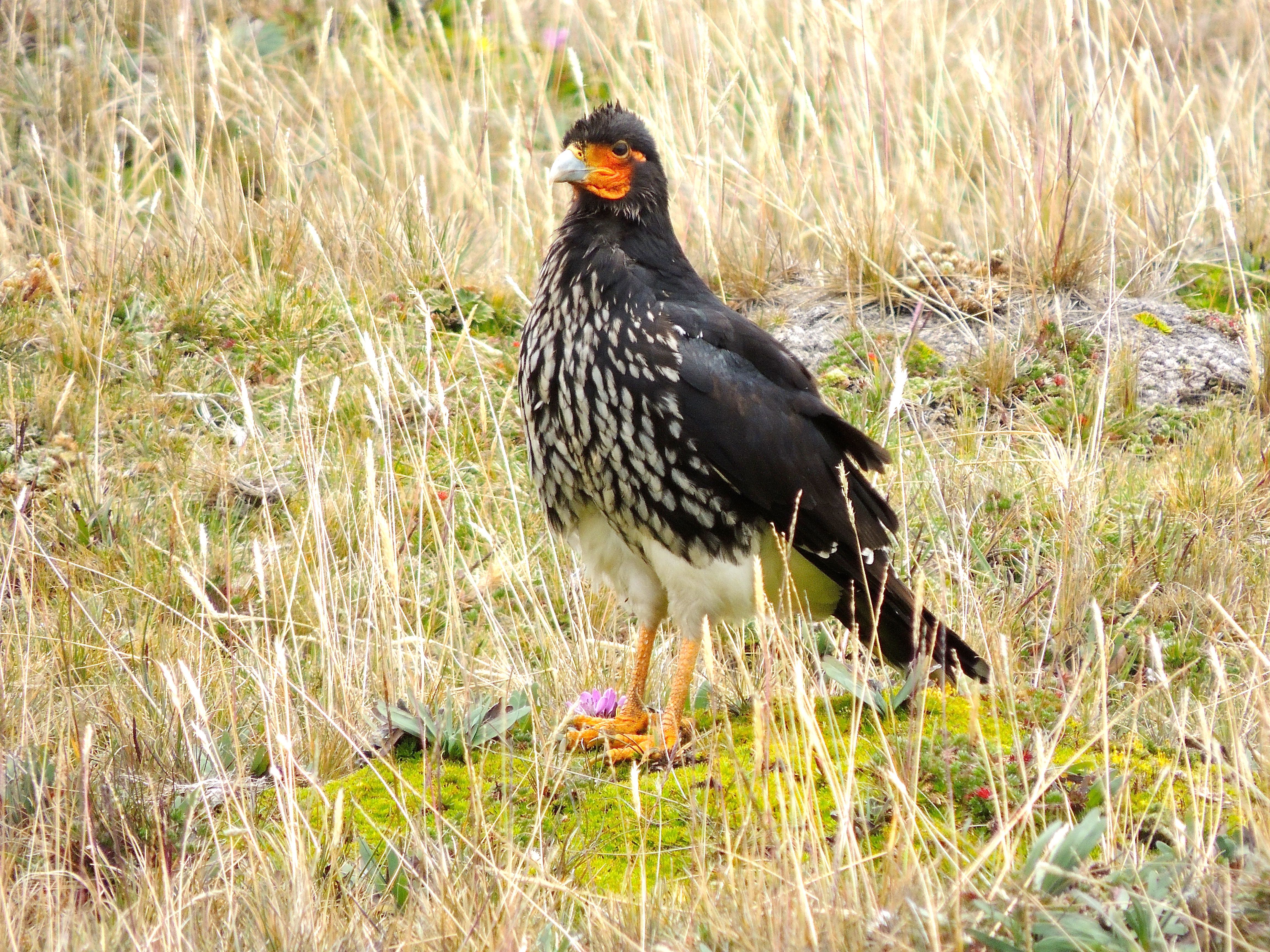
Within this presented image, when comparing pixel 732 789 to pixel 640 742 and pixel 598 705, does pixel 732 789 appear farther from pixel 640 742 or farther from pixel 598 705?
pixel 598 705

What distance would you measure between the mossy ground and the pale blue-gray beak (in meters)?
1.41

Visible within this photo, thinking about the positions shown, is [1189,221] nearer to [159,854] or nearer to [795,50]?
[795,50]

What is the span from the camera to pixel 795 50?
5.53 m

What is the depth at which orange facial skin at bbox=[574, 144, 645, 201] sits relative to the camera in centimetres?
339

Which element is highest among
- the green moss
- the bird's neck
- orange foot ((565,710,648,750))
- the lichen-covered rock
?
the bird's neck

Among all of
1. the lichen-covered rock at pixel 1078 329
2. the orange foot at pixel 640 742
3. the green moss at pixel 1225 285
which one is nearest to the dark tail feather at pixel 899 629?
the orange foot at pixel 640 742

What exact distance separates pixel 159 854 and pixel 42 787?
26 cm

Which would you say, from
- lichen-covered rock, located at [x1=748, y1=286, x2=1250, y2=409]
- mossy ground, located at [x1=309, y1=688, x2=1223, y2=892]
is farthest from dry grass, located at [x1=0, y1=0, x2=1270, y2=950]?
lichen-covered rock, located at [x1=748, y1=286, x2=1250, y2=409]

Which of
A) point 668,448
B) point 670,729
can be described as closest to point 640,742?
point 670,729

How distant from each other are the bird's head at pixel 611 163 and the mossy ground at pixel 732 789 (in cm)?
136

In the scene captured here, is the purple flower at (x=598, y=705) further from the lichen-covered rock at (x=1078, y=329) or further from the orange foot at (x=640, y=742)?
the lichen-covered rock at (x=1078, y=329)

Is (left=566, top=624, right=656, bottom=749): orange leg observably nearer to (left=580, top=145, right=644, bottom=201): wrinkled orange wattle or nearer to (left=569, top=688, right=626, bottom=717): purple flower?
(left=569, top=688, right=626, bottom=717): purple flower

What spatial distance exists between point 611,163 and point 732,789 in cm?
161

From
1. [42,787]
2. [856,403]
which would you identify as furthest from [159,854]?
[856,403]
